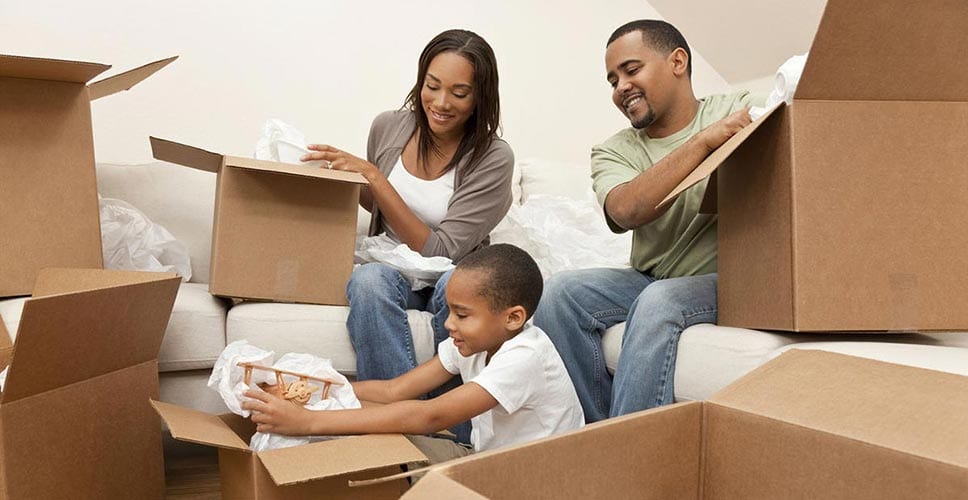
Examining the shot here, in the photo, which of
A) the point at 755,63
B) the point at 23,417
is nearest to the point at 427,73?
the point at 23,417

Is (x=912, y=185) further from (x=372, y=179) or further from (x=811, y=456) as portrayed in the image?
(x=372, y=179)

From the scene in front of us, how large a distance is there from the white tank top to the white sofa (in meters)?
0.30

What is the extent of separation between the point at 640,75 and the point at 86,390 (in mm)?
1149

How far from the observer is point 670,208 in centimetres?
163

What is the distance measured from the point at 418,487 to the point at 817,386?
33 centimetres

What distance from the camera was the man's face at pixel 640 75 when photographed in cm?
169

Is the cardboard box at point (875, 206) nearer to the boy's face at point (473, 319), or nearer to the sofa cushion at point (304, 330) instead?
the boy's face at point (473, 319)

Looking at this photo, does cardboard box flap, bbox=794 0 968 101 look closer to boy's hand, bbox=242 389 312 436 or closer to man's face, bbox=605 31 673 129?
man's face, bbox=605 31 673 129

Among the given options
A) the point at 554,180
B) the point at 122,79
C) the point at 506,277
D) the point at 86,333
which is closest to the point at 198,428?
the point at 86,333

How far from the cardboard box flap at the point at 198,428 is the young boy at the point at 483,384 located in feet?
0.19

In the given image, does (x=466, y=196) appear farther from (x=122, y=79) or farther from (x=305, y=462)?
(x=305, y=462)

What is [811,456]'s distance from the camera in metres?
0.56

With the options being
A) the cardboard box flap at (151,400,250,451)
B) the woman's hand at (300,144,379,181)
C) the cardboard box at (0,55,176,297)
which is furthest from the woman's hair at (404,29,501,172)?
the cardboard box flap at (151,400,250,451)

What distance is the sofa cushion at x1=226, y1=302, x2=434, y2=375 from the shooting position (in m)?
1.71
